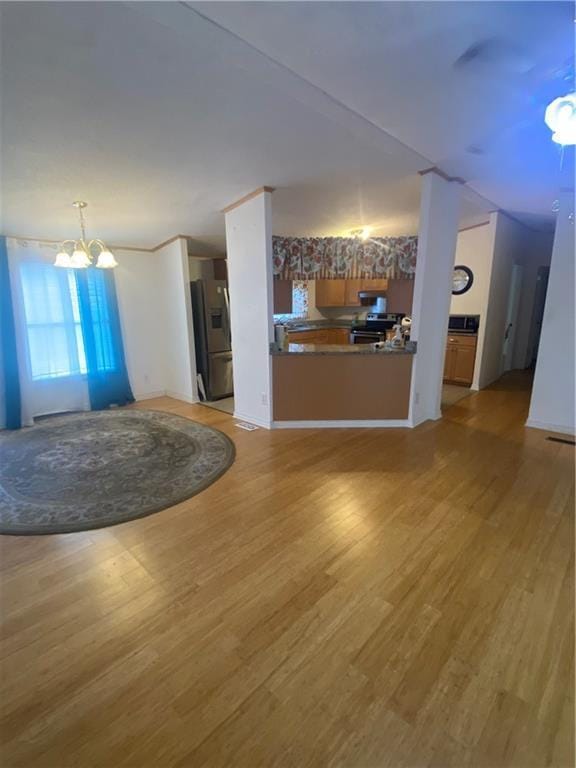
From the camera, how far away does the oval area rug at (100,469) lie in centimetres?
247

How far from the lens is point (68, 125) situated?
7.24 feet

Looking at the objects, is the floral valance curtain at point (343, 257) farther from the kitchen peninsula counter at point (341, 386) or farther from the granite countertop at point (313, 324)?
the granite countertop at point (313, 324)

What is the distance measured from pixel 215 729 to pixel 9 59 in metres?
3.03

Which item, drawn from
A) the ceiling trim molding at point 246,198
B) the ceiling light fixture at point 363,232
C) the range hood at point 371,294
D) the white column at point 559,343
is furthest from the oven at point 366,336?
the ceiling trim molding at point 246,198

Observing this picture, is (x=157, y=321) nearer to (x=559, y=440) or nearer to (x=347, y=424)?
(x=347, y=424)

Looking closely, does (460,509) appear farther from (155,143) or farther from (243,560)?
(155,143)

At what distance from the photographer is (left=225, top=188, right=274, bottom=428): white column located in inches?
144

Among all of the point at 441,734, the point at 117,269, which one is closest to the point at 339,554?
the point at 441,734

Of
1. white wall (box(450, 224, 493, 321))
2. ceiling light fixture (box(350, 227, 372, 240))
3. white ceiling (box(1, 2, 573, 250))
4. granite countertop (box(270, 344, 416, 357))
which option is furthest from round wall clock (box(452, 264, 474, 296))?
granite countertop (box(270, 344, 416, 357))

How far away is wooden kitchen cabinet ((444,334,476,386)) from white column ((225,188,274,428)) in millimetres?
3384

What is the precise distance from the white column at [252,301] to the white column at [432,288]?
1595 millimetres

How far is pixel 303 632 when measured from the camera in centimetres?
155

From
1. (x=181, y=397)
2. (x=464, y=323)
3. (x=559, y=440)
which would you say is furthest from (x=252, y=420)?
(x=464, y=323)

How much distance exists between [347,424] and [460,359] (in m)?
2.83
